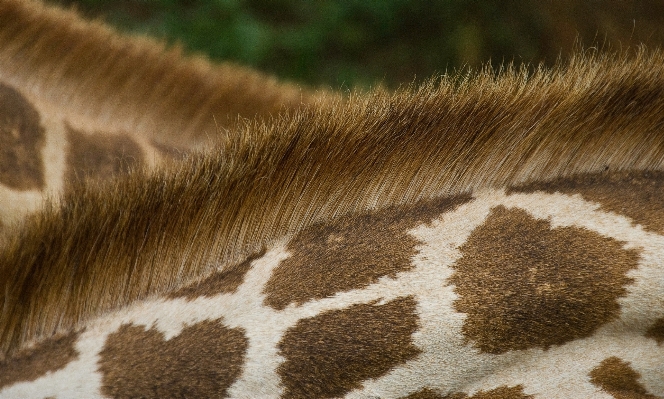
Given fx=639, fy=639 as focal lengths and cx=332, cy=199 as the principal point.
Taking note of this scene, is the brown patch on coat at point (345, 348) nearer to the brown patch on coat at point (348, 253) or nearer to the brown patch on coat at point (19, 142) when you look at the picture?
the brown patch on coat at point (348, 253)

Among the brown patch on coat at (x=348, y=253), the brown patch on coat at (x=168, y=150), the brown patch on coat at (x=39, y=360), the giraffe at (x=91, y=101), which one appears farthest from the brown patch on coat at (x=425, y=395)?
the brown patch on coat at (x=168, y=150)

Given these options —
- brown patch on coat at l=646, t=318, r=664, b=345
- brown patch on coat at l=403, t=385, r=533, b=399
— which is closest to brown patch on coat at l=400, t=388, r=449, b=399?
brown patch on coat at l=403, t=385, r=533, b=399

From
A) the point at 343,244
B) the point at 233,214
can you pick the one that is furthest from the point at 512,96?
the point at 233,214

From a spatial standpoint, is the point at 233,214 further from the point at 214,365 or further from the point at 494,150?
the point at 494,150

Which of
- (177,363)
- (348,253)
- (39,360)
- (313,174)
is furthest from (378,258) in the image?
(39,360)

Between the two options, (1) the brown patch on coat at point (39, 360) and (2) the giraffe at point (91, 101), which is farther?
(2) the giraffe at point (91, 101)

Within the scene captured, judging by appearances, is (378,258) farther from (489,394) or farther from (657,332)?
(657,332)

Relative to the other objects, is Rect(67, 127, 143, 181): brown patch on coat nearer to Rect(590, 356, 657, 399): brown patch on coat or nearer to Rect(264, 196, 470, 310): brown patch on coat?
Rect(264, 196, 470, 310): brown patch on coat
